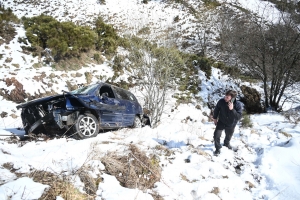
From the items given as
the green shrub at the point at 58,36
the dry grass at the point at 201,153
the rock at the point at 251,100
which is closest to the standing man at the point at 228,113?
the dry grass at the point at 201,153

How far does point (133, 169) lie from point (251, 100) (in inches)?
574

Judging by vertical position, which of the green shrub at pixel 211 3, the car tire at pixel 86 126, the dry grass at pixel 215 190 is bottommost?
the dry grass at pixel 215 190

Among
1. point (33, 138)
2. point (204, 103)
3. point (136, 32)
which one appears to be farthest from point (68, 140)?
point (204, 103)

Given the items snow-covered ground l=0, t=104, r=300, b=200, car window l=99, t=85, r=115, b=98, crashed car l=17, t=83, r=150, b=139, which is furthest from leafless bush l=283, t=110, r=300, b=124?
crashed car l=17, t=83, r=150, b=139

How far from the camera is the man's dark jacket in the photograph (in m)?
5.18

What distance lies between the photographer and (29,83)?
10227 mm

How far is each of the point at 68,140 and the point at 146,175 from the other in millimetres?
2066

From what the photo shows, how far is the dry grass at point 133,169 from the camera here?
3627mm

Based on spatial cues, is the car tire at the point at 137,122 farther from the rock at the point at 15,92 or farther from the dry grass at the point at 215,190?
the rock at the point at 15,92

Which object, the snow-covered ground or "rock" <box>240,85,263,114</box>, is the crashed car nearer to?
the snow-covered ground

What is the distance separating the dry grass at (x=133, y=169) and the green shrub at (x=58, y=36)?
33.5 ft

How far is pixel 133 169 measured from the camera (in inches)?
151

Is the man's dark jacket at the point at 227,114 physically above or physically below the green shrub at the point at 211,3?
below

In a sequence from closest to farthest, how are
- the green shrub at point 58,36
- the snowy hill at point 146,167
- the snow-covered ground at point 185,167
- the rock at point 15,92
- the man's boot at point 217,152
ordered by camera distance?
the snowy hill at point 146,167
the snow-covered ground at point 185,167
the man's boot at point 217,152
the rock at point 15,92
the green shrub at point 58,36
